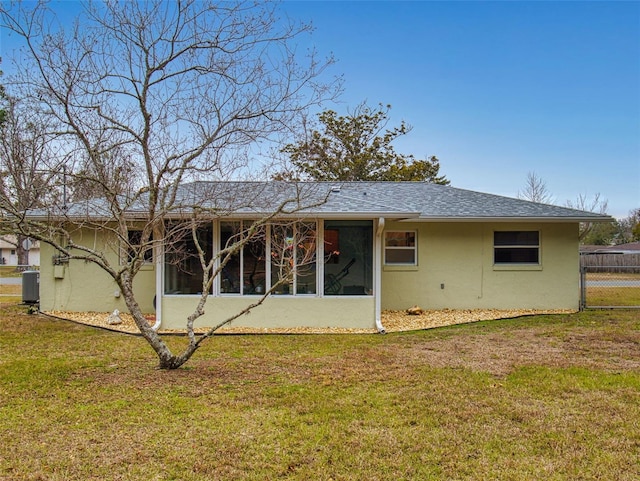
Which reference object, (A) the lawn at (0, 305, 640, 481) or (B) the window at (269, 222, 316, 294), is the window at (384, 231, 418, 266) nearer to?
(B) the window at (269, 222, 316, 294)

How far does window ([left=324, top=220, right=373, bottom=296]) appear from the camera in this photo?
31.9ft

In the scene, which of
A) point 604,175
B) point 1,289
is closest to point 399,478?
point 1,289

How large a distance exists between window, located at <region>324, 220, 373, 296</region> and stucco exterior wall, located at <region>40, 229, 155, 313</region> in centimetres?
508

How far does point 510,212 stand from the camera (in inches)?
475

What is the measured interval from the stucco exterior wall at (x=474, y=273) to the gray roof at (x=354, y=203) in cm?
57

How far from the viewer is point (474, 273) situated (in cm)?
1242

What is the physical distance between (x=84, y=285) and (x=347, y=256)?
7215 millimetres

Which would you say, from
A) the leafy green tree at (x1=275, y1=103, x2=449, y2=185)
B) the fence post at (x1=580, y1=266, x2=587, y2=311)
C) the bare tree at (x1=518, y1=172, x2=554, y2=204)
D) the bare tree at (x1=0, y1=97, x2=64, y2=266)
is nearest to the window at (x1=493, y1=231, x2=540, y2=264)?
the fence post at (x1=580, y1=266, x2=587, y2=311)

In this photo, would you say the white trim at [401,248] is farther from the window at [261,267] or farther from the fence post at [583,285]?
the fence post at [583,285]

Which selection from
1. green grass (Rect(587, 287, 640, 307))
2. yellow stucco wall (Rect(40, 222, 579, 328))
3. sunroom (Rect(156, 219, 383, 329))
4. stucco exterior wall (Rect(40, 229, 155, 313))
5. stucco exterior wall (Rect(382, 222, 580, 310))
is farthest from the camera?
green grass (Rect(587, 287, 640, 307))

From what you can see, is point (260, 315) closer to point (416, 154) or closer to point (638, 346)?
point (638, 346)

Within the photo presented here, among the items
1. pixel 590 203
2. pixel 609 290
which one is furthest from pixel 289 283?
pixel 590 203

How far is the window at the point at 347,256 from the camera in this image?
31.9ft

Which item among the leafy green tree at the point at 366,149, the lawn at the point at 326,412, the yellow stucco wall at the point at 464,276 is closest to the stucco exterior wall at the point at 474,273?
the yellow stucco wall at the point at 464,276
